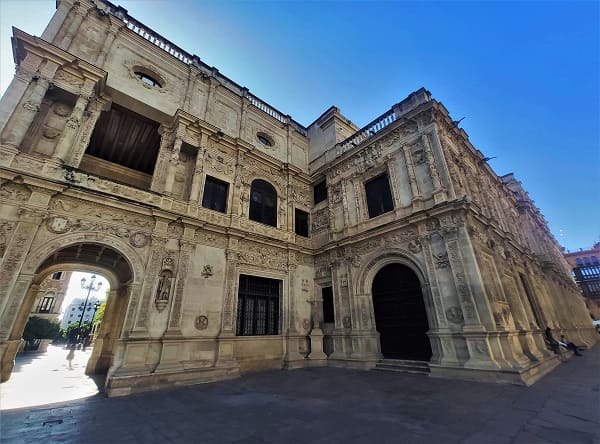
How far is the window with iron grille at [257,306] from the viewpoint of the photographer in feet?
34.3

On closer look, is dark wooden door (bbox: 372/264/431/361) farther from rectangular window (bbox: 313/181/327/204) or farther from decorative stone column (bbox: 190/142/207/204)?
decorative stone column (bbox: 190/142/207/204)

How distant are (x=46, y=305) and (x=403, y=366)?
40.5 m

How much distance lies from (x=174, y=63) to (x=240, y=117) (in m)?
3.67

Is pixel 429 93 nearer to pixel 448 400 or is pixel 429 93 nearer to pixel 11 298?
pixel 448 400

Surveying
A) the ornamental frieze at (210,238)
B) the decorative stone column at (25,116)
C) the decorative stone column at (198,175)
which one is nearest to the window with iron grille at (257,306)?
the ornamental frieze at (210,238)

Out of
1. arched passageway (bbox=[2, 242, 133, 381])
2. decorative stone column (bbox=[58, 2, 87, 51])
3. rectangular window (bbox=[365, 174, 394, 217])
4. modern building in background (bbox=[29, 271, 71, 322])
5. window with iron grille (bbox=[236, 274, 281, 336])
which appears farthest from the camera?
modern building in background (bbox=[29, 271, 71, 322])

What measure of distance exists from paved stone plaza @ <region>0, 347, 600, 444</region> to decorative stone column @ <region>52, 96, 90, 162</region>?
674cm

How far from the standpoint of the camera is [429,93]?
11438 mm

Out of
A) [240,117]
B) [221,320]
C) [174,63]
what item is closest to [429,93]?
[240,117]

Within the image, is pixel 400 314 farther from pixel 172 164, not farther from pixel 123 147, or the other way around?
pixel 123 147

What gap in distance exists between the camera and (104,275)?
11.0 m

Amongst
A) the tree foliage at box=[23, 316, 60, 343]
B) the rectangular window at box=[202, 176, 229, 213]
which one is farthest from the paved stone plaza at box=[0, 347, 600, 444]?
the tree foliage at box=[23, 316, 60, 343]

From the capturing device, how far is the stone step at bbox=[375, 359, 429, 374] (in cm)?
842

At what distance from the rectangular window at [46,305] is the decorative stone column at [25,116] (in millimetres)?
33638
